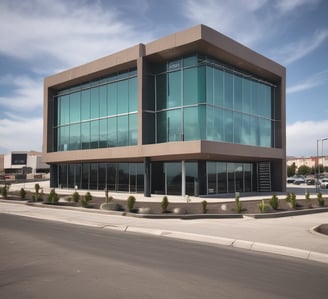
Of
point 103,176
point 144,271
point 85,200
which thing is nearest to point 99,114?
point 103,176

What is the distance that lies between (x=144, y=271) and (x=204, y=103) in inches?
1013

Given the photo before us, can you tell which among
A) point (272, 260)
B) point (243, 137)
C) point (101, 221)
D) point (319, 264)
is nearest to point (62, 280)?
point (272, 260)

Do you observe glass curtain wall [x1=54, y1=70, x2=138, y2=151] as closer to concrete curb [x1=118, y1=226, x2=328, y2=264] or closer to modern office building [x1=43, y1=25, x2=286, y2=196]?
modern office building [x1=43, y1=25, x2=286, y2=196]

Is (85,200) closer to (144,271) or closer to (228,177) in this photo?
(144,271)

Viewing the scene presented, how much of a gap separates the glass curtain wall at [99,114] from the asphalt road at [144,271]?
25.8m

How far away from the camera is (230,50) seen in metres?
32.8

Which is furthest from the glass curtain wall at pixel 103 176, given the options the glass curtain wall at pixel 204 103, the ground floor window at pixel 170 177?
the glass curtain wall at pixel 204 103

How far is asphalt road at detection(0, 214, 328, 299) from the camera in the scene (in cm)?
645

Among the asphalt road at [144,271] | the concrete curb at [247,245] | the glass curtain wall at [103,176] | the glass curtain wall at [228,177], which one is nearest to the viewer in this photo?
the asphalt road at [144,271]

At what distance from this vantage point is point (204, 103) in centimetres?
3222

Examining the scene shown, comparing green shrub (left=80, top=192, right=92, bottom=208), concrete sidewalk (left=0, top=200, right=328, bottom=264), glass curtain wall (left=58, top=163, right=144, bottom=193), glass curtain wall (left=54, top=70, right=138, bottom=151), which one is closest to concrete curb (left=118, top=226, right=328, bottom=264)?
concrete sidewalk (left=0, top=200, right=328, bottom=264)

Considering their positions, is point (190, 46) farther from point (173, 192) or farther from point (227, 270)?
point (227, 270)

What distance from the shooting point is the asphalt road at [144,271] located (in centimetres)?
645

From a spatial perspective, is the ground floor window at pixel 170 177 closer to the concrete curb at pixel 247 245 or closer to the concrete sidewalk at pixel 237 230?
the concrete sidewalk at pixel 237 230
